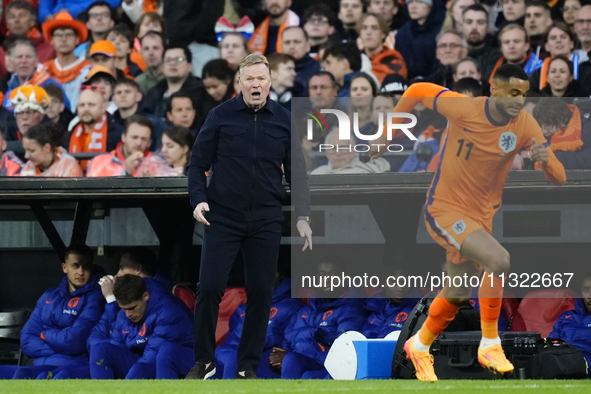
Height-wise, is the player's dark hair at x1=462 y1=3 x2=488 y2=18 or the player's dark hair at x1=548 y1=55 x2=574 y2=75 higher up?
the player's dark hair at x1=462 y1=3 x2=488 y2=18

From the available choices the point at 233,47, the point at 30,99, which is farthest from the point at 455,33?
the point at 30,99

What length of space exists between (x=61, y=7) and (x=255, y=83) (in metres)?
4.30

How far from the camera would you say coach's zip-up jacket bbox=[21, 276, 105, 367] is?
6691mm

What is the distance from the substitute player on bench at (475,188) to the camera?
4727 millimetres

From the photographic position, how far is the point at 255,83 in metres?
4.50

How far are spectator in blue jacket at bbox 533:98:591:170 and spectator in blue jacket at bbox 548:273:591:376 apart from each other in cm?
80

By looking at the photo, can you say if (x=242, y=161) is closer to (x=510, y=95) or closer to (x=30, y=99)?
(x=510, y=95)

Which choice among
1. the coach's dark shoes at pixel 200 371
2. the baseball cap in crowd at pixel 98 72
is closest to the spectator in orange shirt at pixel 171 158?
the baseball cap in crowd at pixel 98 72

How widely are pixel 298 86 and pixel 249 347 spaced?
3.12m

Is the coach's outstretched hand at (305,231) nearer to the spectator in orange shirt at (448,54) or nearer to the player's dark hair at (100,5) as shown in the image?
the spectator in orange shirt at (448,54)

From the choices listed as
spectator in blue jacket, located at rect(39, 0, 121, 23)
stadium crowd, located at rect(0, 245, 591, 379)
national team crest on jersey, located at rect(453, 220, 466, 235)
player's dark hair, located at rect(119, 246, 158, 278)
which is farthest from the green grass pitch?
spectator in blue jacket, located at rect(39, 0, 121, 23)

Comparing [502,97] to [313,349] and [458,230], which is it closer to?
[458,230]

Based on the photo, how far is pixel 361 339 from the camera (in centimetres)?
564

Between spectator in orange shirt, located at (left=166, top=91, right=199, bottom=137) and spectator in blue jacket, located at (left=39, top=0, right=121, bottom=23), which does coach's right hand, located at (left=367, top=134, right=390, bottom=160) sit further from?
spectator in blue jacket, located at (left=39, top=0, right=121, bottom=23)
